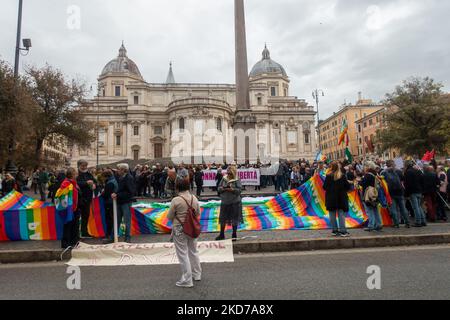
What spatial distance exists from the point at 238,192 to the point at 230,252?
1.41 metres

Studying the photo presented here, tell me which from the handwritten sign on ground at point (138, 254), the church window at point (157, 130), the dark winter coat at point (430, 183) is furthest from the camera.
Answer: the church window at point (157, 130)

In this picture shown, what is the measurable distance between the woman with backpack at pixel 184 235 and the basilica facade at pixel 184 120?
156 feet

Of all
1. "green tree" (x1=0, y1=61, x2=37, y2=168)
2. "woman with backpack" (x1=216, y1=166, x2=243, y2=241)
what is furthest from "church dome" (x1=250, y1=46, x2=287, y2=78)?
"woman with backpack" (x1=216, y1=166, x2=243, y2=241)

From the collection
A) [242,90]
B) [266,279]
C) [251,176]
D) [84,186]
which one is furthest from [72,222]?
[242,90]

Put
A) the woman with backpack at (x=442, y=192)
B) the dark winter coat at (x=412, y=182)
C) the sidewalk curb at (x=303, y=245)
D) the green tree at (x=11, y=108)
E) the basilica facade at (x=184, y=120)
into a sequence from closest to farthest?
the sidewalk curb at (x=303, y=245)
the dark winter coat at (x=412, y=182)
the woman with backpack at (x=442, y=192)
the green tree at (x=11, y=108)
the basilica facade at (x=184, y=120)

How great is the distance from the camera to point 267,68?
267ft

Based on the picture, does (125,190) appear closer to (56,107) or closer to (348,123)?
(56,107)

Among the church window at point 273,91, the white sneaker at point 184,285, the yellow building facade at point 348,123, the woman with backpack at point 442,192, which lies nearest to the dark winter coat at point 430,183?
the woman with backpack at point 442,192

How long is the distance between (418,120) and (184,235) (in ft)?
135

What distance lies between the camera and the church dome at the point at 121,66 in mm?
76500

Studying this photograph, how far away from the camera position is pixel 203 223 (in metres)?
9.45

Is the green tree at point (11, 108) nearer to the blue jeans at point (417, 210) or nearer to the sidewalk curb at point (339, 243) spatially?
the sidewalk curb at point (339, 243)
